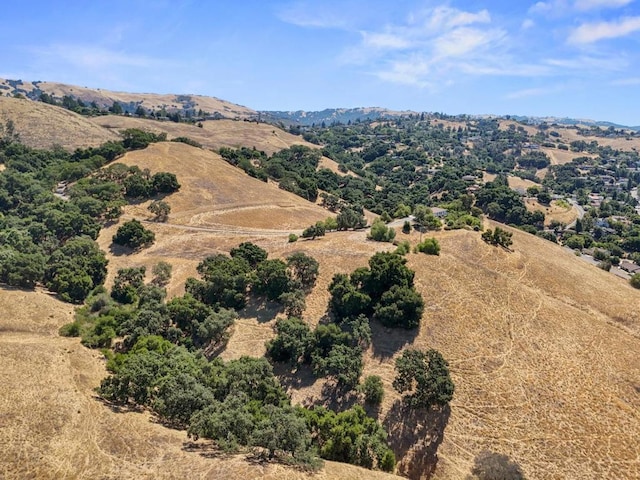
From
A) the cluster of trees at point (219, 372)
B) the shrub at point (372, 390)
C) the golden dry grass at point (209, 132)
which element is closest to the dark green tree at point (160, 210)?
the cluster of trees at point (219, 372)

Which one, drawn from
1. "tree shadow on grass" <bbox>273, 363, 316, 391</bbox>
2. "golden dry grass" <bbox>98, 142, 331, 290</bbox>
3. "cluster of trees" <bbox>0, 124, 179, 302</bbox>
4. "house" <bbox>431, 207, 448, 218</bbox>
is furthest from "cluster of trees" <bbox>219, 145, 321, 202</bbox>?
"tree shadow on grass" <bbox>273, 363, 316, 391</bbox>

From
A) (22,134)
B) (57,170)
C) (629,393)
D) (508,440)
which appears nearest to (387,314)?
(508,440)

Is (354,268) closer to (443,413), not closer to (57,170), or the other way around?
(443,413)

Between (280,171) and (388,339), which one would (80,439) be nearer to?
(388,339)

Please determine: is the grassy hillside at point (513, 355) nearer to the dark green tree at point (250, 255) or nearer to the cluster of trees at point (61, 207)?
the dark green tree at point (250, 255)

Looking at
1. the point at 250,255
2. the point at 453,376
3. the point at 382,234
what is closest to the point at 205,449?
the point at 453,376

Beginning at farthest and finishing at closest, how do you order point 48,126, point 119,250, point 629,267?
point 48,126 < point 629,267 < point 119,250

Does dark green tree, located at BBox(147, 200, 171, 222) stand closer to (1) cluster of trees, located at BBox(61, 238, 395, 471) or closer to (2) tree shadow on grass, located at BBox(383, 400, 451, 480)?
(1) cluster of trees, located at BBox(61, 238, 395, 471)
